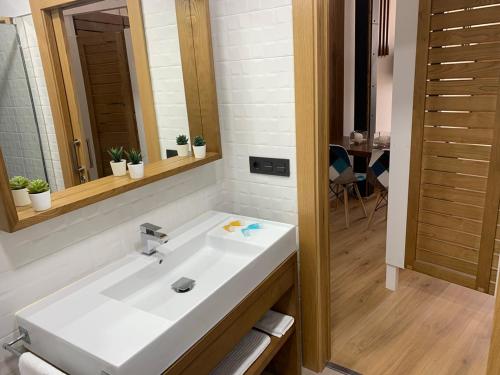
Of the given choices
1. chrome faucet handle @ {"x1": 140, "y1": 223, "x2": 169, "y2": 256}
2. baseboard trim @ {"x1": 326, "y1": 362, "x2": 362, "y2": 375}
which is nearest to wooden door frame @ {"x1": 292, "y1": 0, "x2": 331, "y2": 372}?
baseboard trim @ {"x1": 326, "y1": 362, "x2": 362, "y2": 375}

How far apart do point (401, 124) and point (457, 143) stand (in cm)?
34

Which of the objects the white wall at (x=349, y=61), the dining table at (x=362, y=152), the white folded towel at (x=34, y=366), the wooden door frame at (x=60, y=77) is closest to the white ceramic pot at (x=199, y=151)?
the wooden door frame at (x=60, y=77)

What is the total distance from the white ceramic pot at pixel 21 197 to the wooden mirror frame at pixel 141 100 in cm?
2

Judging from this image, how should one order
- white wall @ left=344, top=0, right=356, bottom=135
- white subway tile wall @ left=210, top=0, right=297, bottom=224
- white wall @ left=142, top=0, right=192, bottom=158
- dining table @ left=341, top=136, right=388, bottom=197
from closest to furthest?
white subway tile wall @ left=210, top=0, right=297, bottom=224
white wall @ left=142, top=0, right=192, bottom=158
dining table @ left=341, top=136, right=388, bottom=197
white wall @ left=344, top=0, right=356, bottom=135

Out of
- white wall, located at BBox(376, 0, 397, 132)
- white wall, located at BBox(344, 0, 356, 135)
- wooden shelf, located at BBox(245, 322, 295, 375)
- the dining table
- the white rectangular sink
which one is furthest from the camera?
white wall, located at BBox(376, 0, 397, 132)

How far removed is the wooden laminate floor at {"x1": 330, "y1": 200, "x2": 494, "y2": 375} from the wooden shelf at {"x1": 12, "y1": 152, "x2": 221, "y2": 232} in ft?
4.54

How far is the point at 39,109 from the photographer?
1.42 metres

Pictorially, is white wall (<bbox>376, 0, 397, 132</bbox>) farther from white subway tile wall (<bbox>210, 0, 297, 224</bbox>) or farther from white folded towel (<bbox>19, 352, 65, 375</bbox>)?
white folded towel (<bbox>19, 352, 65, 375</bbox>)

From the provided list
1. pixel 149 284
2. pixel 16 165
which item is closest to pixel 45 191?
pixel 16 165

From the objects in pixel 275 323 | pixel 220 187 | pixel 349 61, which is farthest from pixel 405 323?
pixel 349 61

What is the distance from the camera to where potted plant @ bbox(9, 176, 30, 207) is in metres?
1.25

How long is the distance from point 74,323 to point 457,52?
226 cm

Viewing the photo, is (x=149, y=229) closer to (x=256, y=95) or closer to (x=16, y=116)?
(x=16, y=116)

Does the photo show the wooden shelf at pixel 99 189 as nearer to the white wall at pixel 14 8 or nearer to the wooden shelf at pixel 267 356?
the white wall at pixel 14 8
